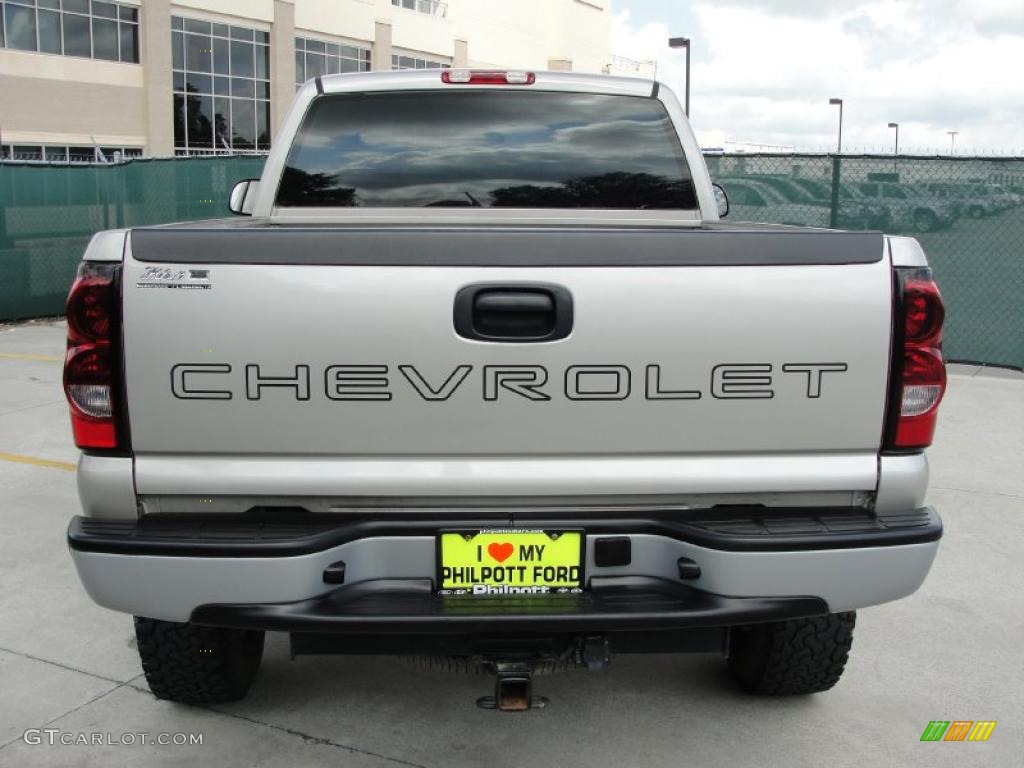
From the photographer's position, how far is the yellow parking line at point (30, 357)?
10672 millimetres

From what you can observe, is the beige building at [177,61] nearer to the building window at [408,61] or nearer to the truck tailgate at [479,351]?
the building window at [408,61]

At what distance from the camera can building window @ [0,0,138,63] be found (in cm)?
3169

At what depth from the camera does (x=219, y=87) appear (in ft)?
131

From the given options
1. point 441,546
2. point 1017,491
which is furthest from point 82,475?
point 1017,491

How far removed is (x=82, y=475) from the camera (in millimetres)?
2869

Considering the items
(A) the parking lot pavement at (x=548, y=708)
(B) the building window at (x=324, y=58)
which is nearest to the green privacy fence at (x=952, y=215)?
(A) the parking lot pavement at (x=548, y=708)

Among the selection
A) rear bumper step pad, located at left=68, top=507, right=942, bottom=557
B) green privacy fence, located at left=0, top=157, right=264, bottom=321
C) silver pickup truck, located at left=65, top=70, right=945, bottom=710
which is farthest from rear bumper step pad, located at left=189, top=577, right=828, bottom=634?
green privacy fence, located at left=0, top=157, right=264, bottom=321

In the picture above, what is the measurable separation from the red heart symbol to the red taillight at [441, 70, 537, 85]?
7.13 ft

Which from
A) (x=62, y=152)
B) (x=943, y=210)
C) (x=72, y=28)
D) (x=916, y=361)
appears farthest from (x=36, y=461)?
(x=72, y=28)

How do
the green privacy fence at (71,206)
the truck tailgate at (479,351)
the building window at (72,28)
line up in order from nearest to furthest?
the truck tailgate at (479,351) → the green privacy fence at (71,206) → the building window at (72,28)

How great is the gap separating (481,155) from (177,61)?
36.7 meters

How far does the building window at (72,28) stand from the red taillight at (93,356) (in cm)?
3267

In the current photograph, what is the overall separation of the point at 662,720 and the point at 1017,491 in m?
3.71

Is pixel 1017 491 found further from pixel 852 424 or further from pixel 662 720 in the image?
pixel 852 424
